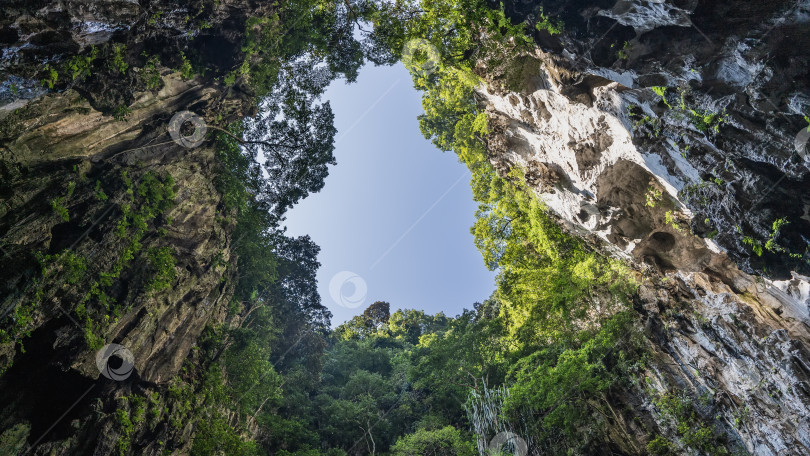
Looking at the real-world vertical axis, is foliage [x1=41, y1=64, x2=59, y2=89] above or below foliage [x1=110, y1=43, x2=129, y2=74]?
below

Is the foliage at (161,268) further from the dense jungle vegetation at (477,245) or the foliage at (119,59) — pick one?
the foliage at (119,59)

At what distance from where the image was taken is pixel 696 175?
27.5ft

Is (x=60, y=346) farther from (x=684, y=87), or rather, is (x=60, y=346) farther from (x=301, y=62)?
(x=684, y=87)

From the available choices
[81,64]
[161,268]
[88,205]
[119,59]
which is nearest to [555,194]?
[161,268]

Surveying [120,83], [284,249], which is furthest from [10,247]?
[284,249]

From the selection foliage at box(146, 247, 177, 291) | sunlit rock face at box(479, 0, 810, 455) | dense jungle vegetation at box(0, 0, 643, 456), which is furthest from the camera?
dense jungle vegetation at box(0, 0, 643, 456)

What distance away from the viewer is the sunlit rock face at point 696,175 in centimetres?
666

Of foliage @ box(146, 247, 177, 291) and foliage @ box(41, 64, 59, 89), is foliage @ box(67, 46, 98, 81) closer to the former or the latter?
foliage @ box(41, 64, 59, 89)

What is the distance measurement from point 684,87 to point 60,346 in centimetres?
1492

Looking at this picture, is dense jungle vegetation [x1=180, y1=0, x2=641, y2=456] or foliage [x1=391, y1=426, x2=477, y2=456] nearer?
dense jungle vegetation [x1=180, y1=0, x2=641, y2=456]

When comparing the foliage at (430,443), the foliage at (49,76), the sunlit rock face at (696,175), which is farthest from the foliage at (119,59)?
the foliage at (430,443)

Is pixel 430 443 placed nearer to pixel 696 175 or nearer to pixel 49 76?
pixel 696 175

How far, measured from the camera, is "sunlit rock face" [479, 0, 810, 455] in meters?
6.66

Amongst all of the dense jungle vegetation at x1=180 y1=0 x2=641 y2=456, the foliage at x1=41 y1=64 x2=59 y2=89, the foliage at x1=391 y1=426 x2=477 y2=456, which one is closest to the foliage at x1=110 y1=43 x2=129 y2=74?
the foliage at x1=41 y1=64 x2=59 y2=89
